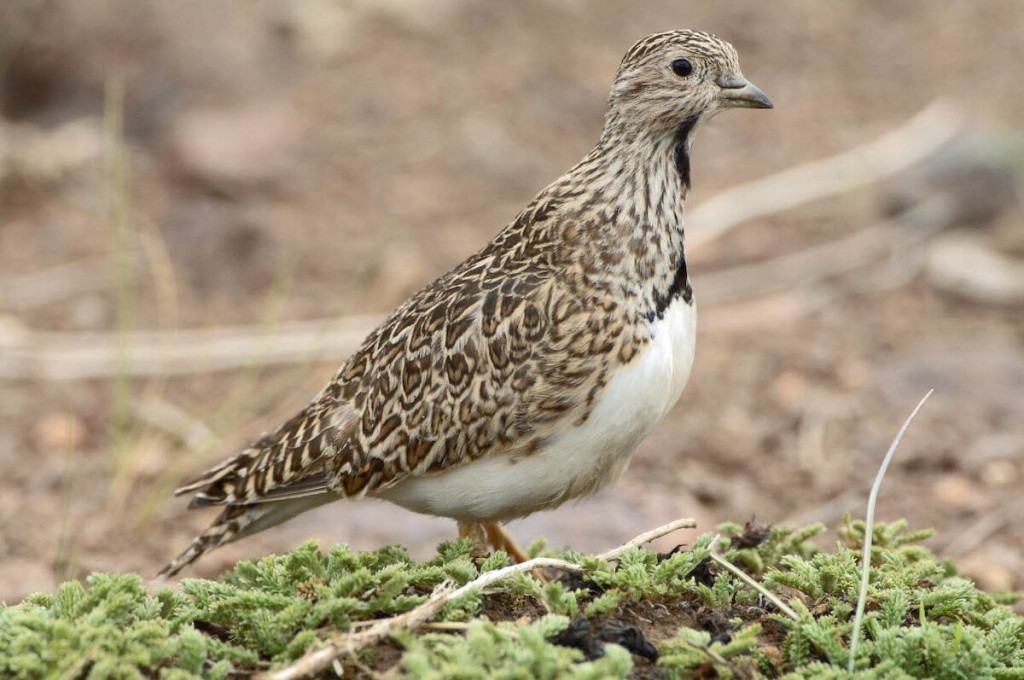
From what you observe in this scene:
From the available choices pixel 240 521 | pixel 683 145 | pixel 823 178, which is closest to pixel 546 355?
pixel 683 145

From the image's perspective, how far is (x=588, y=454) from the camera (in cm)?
507

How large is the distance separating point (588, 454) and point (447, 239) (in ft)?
19.8

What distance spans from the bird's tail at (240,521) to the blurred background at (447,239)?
52 cm

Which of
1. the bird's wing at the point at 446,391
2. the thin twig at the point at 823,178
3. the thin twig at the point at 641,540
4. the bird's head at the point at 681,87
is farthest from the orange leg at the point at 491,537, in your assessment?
the thin twig at the point at 823,178

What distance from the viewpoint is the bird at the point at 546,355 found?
5086 mm

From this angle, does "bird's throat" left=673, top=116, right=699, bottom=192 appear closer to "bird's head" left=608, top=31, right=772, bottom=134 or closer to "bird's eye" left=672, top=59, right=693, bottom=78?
"bird's head" left=608, top=31, right=772, bottom=134

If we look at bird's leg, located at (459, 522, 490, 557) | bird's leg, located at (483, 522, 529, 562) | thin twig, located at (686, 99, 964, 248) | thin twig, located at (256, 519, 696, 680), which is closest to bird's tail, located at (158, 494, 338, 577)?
bird's leg, located at (459, 522, 490, 557)

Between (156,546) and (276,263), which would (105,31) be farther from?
(156,546)

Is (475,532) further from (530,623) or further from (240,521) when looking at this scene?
(530,623)

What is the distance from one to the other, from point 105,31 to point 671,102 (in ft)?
24.3

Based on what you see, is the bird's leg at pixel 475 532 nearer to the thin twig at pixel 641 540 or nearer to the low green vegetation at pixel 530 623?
the low green vegetation at pixel 530 623

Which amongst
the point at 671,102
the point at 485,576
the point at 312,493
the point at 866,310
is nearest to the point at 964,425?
the point at 866,310

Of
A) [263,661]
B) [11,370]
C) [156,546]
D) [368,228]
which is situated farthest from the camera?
[368,228]

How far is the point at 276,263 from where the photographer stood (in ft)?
33.7
